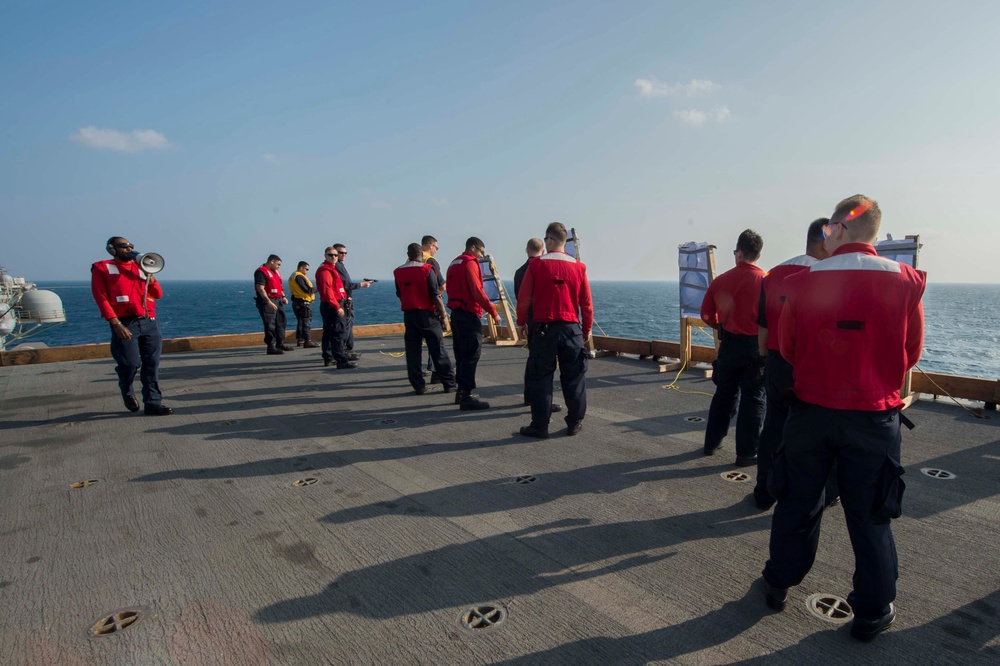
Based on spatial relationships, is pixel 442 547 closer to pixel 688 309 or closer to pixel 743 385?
pixel 743 385

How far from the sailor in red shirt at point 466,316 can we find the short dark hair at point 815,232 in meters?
3.48

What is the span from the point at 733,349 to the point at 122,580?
422 cm

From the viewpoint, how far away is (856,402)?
222cm

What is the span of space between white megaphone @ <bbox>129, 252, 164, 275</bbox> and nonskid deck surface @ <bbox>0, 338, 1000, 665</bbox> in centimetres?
173

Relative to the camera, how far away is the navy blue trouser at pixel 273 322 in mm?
10625

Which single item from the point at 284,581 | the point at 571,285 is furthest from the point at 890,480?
the point at 571,285

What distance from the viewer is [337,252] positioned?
977 cm

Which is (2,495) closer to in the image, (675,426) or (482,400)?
(482,400)

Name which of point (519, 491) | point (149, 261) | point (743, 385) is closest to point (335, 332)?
point (149, 261)

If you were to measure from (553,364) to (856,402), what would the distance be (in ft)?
10.0

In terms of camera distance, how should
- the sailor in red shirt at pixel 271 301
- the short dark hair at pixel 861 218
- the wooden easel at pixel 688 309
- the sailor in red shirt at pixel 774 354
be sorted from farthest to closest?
the sailor in red shirt at pixel 271 301, the wooden easel at pixel 688 309, the sailor in red shirt at pixel 774 354, the short dark hair at pixel 861 218

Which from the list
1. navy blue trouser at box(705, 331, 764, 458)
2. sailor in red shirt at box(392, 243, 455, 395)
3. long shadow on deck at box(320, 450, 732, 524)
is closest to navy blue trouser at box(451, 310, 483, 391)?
sailor in red shirt at box(392, 243, 455, 395)

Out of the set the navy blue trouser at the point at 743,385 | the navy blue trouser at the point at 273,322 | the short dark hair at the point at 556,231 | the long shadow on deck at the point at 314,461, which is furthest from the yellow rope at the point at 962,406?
the navy blue trouser at the point at 273,322

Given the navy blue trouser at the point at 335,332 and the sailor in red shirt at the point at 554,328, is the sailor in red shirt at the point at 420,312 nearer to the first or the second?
the sailor in red shirt at the point at 554,328
